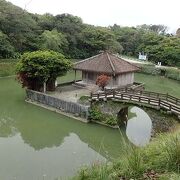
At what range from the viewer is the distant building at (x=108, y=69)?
2780 centimetres

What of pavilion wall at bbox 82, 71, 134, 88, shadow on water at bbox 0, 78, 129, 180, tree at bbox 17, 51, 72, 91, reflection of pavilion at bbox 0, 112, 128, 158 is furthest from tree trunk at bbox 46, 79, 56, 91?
reflection of pavilion at bbox 0, 112, 128, 158

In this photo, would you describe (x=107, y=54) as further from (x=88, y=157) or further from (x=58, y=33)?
(x=58, y=33)

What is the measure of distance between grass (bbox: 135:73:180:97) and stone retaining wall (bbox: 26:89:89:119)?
14923 mm

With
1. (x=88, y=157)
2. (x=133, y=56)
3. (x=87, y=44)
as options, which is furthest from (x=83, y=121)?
(x=133, y=56)

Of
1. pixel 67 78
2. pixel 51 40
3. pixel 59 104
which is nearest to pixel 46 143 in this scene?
pixel 59 104

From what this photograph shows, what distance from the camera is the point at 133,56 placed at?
69.4m

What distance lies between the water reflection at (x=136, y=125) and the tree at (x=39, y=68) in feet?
23.6

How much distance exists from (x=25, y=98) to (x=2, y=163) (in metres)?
12.7

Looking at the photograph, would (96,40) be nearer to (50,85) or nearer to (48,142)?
(50,85)

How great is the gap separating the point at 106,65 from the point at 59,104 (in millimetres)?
7144

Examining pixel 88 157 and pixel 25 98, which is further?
pixel 25 98

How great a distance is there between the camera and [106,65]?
2825 cm

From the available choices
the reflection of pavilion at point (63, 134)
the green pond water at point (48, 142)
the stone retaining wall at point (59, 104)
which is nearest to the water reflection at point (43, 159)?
the green pond water at point (48, 142)

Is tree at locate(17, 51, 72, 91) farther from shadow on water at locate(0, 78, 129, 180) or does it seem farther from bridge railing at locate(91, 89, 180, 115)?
bridge railing at locate(91, 89, 180, 115)
